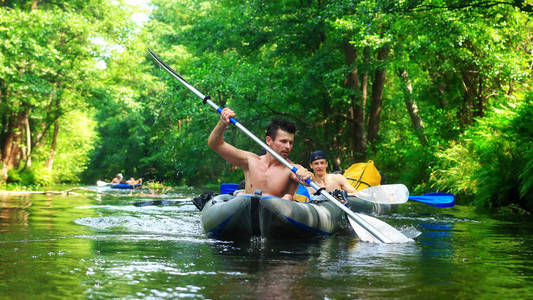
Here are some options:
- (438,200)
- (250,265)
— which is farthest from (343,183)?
(250,265)

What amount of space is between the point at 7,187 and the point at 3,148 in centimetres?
414

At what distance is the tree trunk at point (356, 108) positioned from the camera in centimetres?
1917

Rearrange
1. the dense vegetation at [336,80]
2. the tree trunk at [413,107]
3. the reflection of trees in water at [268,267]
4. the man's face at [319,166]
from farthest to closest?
the tree trunk at [413,107] < the dense vegetation at [336,80] < the man's face at [319,166] < the reflection of trees in water at [268,267]

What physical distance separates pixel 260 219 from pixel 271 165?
0.83m

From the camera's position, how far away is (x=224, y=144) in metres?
6.10

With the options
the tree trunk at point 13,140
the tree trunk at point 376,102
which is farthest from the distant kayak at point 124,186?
the tree trunk at point 376,102

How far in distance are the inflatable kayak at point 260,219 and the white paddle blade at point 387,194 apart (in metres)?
2.01

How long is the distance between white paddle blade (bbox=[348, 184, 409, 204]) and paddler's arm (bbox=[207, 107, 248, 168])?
2.58 metres

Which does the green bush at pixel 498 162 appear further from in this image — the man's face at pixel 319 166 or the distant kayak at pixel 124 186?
the distant kayak at pixel 124 186

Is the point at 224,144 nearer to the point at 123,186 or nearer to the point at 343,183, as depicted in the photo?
the point at 343,183

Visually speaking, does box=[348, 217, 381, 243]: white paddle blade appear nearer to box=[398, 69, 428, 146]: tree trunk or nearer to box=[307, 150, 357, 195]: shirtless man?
box=[307, 150, 357, 195]: shirtless man

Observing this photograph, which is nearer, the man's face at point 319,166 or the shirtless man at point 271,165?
the shirtless man at point 271,165

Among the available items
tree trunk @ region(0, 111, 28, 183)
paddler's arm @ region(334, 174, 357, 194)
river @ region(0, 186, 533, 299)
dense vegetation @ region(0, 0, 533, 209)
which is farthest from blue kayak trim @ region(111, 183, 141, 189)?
river @ region(0, 186, 533, 299)

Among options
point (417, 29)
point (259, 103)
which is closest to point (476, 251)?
point (417, 29)
